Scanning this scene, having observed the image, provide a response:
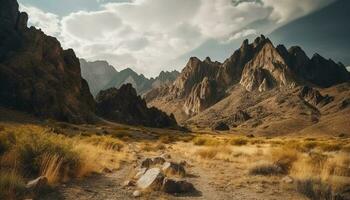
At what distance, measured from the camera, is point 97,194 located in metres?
9.41

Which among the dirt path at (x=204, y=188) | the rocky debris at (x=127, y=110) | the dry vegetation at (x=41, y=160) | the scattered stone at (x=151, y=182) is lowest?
the dirt path at (x=204, y=188)

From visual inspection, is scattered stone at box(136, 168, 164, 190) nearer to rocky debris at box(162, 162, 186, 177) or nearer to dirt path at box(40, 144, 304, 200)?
dirt path at box(40, 144, 304, 200)

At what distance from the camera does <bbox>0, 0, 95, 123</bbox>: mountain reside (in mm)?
72119

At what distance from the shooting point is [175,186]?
1038 cm

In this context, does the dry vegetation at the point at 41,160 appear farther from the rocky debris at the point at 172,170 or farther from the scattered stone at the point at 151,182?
the rocky debris at the point at 172,170

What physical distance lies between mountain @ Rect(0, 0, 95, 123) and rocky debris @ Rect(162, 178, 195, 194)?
219 ft

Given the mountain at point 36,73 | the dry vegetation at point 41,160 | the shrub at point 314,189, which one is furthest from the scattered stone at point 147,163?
the mountain at point 36,73

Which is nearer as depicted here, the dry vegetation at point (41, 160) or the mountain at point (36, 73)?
the dry vegetation at point (41, 160)

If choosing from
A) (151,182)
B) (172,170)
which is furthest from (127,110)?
(151,182)

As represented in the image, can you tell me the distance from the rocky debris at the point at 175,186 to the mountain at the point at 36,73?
6673 centimetres

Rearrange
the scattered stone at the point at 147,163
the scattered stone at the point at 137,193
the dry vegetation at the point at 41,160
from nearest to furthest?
the scattered stone at the point at 137,193, the dry vegetation at the point at 41,160, the scattered stone at the point at 147,163

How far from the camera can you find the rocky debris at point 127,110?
422 ft

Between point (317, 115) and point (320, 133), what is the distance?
45.6 m

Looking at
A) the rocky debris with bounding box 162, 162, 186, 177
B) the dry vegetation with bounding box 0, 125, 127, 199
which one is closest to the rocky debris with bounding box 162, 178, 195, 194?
the rocky debris with bounding box 162, 162, 186, 177
